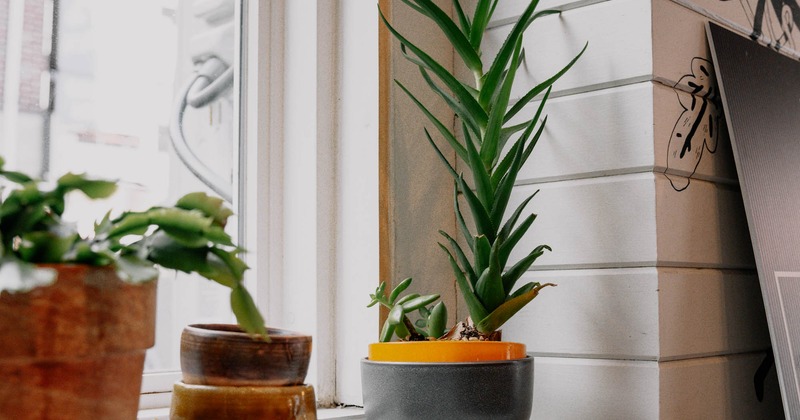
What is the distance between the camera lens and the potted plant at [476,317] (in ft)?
3.60

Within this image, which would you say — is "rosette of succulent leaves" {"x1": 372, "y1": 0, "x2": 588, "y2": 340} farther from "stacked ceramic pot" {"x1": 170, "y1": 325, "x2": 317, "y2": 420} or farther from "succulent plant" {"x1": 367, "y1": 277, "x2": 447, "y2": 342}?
"stacked ceramic pot" {"x1": 170, "y1": 325, "x2": 317, "y2": 420}

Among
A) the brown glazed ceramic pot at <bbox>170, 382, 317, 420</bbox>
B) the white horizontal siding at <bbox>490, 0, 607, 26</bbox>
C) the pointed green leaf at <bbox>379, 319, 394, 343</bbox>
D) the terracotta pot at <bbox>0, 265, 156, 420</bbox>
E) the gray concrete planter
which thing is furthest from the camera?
the white horizontal siding at <bbox>490, 0, 607, 26</bbox>

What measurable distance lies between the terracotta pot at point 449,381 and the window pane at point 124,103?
41 cm

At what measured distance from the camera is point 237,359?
0.86 meters

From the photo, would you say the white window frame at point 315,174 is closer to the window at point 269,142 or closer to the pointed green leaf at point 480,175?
the window at point 269,142

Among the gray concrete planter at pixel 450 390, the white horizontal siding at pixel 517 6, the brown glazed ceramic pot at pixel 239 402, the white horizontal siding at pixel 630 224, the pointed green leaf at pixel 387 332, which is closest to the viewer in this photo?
the brown glazed ceramic pot at pixel 239 402

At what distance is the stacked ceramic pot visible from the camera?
85cm

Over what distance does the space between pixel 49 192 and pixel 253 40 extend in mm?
837

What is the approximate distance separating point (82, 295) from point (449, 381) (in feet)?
1.83

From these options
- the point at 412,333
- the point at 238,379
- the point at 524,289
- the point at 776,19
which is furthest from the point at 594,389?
the point at 776,19

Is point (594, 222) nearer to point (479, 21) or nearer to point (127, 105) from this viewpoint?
point (479, 21)

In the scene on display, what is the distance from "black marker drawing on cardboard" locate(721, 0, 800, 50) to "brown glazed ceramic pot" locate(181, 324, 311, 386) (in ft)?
4.18

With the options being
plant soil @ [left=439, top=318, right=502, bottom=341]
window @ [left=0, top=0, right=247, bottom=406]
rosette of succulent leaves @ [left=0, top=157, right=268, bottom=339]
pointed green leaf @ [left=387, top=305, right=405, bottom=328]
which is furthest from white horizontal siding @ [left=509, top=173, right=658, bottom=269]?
rosette of succulent leaves @ [left=0, top=157, right=268, bottom=339]

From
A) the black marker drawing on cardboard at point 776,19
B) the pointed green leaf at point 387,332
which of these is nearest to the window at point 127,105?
the pointed green leaf at point 387,332
